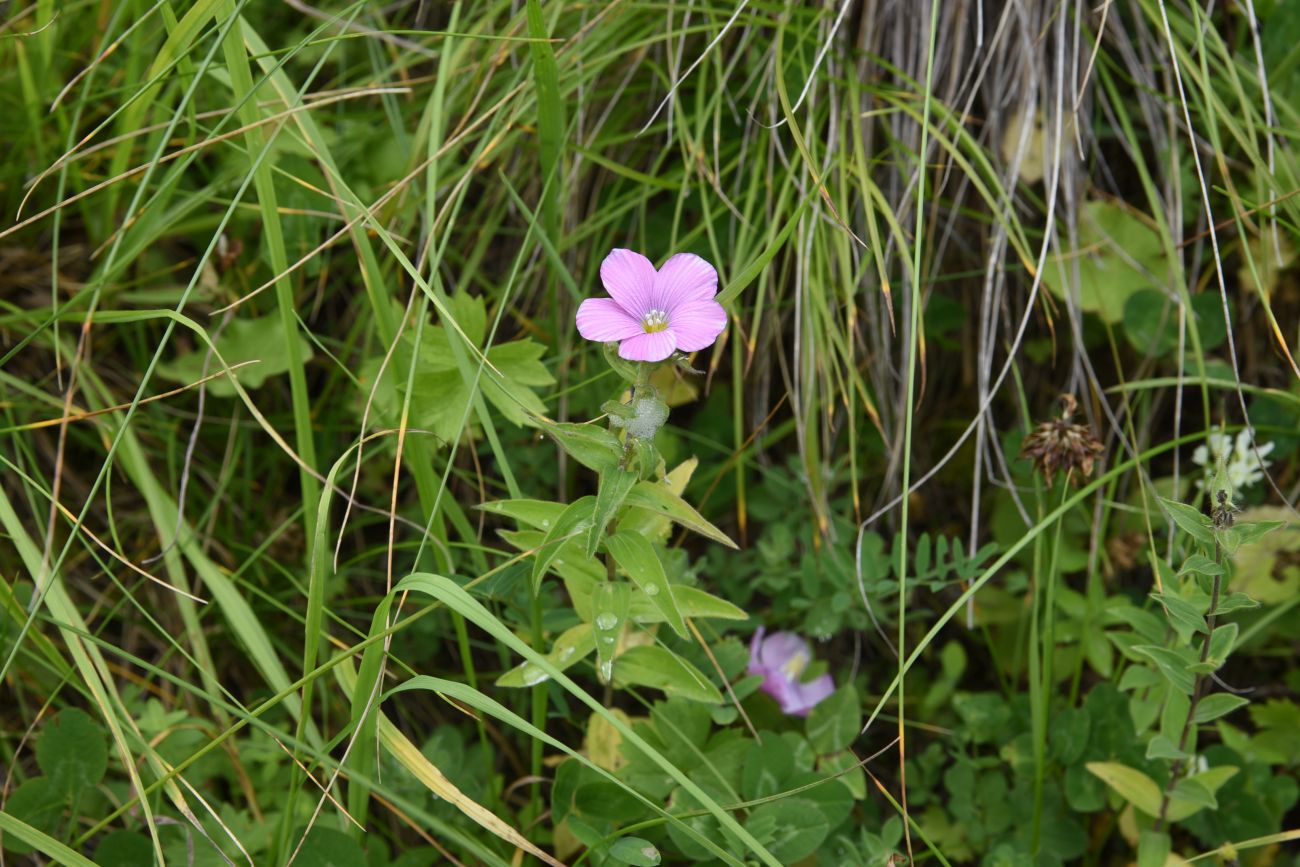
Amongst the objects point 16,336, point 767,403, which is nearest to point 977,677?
point 767,403

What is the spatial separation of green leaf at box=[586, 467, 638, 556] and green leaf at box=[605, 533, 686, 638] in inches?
2.6

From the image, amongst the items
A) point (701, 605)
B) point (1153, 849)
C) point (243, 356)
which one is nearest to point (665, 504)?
point (701, 605)

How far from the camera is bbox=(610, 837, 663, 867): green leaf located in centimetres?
117

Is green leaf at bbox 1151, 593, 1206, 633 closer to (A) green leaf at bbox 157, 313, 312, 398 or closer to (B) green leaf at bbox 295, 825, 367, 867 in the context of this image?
(B) green leaf at bbox 295, 825, 367, 867

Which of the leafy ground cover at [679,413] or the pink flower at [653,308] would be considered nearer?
the pink flower at [653,308]

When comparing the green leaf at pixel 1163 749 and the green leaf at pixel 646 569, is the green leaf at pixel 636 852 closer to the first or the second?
the green leaf at pixel 646 569

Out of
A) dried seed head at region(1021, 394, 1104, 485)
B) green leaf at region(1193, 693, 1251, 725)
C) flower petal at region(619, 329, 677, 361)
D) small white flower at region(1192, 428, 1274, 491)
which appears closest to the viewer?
flower petal at region(619, 329, 677, 361)

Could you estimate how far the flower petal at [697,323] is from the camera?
100cm

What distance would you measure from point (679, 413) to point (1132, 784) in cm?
91

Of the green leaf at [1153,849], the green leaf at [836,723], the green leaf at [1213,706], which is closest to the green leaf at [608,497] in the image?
the green leaf at [836,723]

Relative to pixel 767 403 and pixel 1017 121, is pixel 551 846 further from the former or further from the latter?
pixel 1017 121

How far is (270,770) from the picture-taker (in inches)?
58.2

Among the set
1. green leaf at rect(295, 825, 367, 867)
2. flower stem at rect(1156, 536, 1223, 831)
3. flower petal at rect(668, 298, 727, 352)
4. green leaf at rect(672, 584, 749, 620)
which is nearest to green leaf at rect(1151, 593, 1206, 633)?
flower stem at rect(1156, 536, 1223, 831)

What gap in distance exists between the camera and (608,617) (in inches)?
45.6
